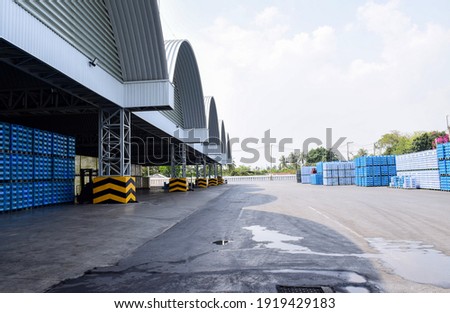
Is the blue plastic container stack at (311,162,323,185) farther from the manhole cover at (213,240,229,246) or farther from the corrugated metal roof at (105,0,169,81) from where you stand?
the manhole cover at (213,240,229,246)

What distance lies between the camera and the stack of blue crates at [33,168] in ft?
41.3

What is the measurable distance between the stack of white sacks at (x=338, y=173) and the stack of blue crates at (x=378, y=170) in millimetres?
5808

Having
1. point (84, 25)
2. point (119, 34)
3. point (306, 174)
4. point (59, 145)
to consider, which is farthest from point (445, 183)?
point (306, 174)

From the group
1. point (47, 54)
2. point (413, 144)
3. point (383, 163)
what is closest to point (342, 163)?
point (383, 163)

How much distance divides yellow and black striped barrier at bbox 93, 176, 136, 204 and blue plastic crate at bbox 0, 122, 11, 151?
13.5ft

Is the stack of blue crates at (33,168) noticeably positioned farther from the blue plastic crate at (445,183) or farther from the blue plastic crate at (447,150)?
the blue plastic crate at (445,183)

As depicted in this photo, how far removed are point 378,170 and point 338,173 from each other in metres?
6.41

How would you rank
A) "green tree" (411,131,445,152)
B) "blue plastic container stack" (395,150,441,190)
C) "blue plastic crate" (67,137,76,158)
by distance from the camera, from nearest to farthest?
1. "blue plastic crate" (67,137,76,158)
2. "blue plastic container stack" (395,150,441,190)
3. "green tree" (411,131,445,152)

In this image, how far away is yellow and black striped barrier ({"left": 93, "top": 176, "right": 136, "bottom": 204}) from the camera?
50.0ft

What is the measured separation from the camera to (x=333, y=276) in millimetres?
4113

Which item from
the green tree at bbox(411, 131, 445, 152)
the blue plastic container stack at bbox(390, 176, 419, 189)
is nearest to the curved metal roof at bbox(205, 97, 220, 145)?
the blue plastic container stack at bbox(390, 176, 419, 189)

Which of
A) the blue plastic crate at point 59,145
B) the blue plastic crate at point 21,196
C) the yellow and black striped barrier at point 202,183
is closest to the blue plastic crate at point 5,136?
the blue plastic crate at point 21,196

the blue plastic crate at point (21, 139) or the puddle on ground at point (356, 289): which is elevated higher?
the blue plastic crate at point (21, 139)

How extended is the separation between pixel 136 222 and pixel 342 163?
33.3 meters
